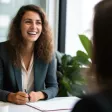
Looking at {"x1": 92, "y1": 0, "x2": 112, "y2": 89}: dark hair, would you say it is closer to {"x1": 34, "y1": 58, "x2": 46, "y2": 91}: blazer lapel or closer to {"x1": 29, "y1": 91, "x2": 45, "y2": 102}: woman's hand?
{"x1": 29, "y1": 91, "x2": 45, "y2": 102}: woman's hand

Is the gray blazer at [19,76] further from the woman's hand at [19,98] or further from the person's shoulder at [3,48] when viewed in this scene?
the woman's hand at [19,98]

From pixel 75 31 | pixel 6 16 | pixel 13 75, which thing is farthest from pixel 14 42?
pixel 75 31

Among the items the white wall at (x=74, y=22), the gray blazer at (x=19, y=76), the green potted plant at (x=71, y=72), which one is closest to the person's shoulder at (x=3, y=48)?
the gray blazer at (x=19, y=76)

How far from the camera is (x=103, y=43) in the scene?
2.31ft

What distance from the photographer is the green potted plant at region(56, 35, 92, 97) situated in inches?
108

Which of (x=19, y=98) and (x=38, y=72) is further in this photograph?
(x=38, y=72)

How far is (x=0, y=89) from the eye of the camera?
7.30 ft

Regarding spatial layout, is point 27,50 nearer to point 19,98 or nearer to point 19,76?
point 19,76

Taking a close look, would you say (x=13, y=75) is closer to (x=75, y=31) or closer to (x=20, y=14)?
(x=20, y=14)

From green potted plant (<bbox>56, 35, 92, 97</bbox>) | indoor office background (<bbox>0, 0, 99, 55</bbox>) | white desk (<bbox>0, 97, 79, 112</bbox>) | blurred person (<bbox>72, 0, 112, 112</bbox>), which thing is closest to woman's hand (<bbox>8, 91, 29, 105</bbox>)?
white desk (<bbox>0, 97, 79, 112</bbox>)

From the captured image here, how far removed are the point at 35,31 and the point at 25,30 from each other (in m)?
0.09

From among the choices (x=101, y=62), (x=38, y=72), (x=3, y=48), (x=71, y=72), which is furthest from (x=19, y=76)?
(x=101, y=62)

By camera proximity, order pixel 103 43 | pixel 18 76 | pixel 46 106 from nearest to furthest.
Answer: pixel 103 43 → pixel 46 106 → pixel 18 76

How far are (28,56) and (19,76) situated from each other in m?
0.20
